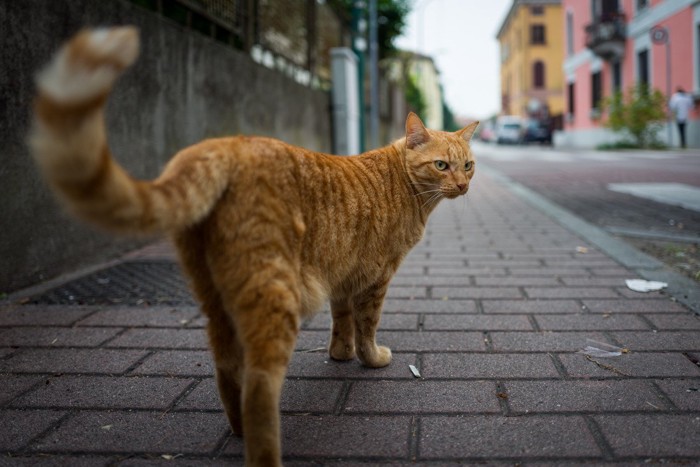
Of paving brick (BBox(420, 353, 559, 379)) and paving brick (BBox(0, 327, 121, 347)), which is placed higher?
paving brick (BBox(0, 327, 121, 347))

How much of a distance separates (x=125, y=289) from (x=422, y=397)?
241 cm

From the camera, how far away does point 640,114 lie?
22141 mm

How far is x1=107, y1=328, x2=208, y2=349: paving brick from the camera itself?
9.65 ft

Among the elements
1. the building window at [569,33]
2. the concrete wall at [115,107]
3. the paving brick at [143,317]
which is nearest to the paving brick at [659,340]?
the paving brick at [143,317]

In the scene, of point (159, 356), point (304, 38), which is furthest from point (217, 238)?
point (304, 38)

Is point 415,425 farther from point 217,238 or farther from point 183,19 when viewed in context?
point 183,19

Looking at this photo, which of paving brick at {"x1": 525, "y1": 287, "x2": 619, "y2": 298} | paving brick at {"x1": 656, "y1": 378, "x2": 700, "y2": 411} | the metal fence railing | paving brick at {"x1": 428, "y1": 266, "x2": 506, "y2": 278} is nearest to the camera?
paving brick at {"x1": 656, "y1": 378, "x2": 700, "y2": 411}

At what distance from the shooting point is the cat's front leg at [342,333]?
9.13 feet

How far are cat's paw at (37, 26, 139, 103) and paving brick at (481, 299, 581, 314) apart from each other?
267 centimetres

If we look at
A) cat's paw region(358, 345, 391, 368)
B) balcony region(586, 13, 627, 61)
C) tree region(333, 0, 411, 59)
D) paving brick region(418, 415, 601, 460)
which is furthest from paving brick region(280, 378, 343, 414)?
balcony region(586, 13, 627, 61)

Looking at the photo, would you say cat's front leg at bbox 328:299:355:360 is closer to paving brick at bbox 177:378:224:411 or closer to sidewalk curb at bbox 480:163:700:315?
paving brick at bbox 177:378:224:411

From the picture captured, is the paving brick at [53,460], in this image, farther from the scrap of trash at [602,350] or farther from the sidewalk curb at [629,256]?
the sidewalk curb at [629,256]

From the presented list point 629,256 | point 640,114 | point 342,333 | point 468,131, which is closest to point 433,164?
point 468,131

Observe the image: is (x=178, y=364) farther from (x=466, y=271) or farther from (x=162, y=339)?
(x=466, y=271)
